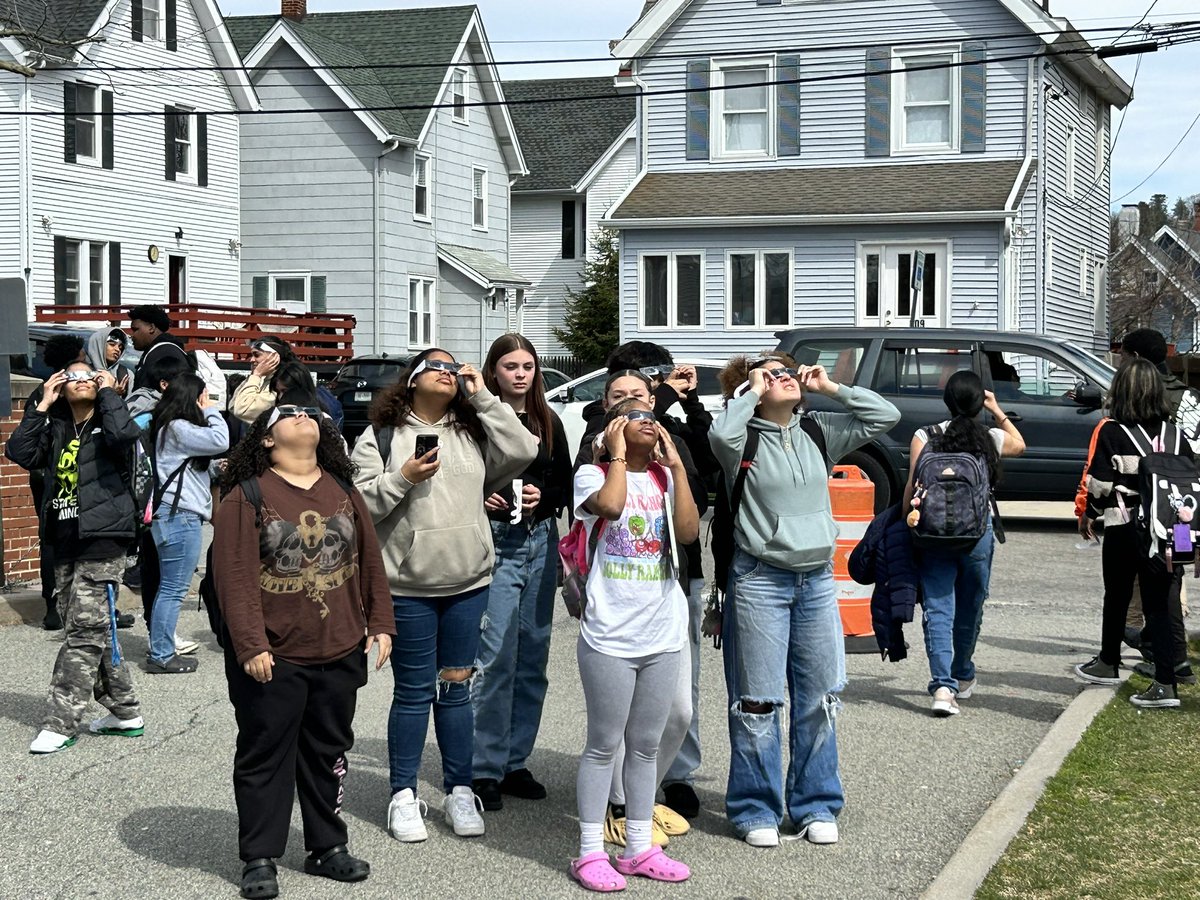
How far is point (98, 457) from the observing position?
7.73 m

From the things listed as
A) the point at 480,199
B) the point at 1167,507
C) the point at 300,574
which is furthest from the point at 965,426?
the point at 480,199

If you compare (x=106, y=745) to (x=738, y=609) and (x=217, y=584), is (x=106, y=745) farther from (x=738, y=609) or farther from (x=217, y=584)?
(x=738, y=609)

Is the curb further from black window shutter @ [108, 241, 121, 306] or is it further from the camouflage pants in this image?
black window shutter @ [108, 241, 121, 306]

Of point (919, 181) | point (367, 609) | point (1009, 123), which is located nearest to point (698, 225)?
point (919, 181)

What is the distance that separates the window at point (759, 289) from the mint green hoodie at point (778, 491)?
24.1 meters

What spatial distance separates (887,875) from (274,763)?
2204 millimetres

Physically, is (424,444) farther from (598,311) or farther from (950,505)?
(598,311)

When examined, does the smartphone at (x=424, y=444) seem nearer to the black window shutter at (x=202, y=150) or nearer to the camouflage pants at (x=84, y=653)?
the camouflage pants at (x=84, y=653)

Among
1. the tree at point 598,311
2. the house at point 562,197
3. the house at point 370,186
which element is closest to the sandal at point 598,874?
the house at point 370,186

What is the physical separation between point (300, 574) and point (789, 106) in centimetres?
2602

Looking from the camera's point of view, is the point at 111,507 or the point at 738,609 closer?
the point at 738,609

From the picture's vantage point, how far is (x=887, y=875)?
5570 mm

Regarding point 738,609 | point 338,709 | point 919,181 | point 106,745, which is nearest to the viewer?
point 338,709

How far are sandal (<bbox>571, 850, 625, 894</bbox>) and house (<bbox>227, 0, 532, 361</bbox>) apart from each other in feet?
105
